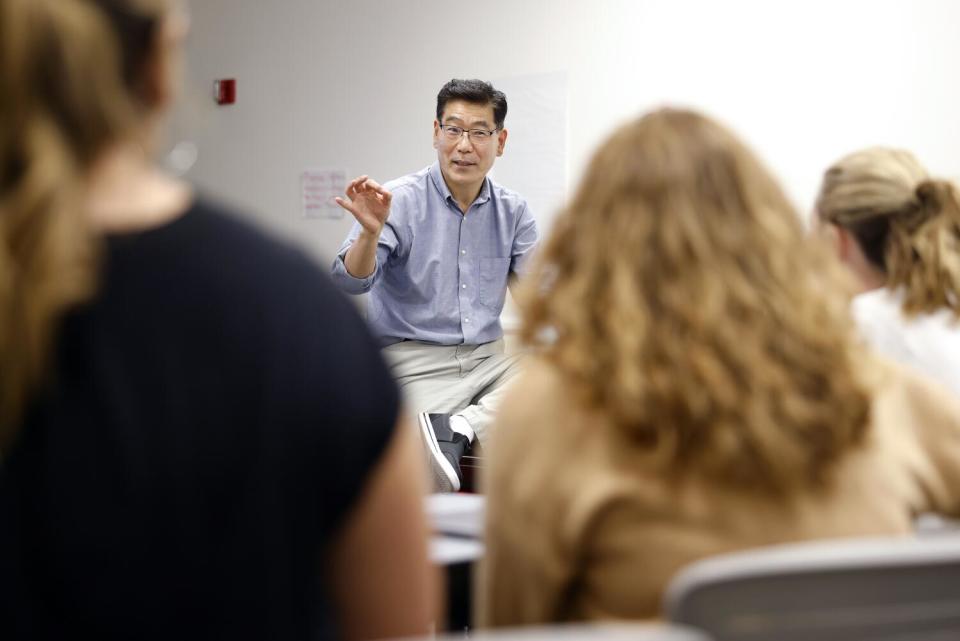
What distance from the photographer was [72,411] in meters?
0.77

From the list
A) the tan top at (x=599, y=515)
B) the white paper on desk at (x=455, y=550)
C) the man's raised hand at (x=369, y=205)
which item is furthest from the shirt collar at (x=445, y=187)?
the tan top at (x=599, y=515)

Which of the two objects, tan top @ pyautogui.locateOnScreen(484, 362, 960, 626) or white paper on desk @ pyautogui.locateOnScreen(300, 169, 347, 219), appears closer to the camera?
tan top @ pyautogui.locateOnScreen(484, 362, 960, 626)

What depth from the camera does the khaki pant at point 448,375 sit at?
139 inches

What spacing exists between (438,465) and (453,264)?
0.85m

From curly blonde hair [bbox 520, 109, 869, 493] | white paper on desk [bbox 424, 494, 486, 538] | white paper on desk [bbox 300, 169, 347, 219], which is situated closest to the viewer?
curly blonde hair [bbox 520, 109, 869, 493]

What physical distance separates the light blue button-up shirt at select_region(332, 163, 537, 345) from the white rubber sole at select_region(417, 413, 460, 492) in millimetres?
492

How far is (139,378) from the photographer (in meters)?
0.77

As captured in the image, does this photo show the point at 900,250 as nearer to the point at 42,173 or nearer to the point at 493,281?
the point at 42,173

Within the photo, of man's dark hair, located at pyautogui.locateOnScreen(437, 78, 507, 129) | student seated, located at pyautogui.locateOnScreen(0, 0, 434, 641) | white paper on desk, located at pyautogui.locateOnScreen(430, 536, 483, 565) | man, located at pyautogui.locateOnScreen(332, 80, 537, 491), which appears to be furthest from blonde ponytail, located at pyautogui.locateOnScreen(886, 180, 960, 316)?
man's dark hair, located at pyautogui.locateOnScreen(437, 78, 507, 129)

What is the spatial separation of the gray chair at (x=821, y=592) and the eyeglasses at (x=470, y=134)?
2.93 meters

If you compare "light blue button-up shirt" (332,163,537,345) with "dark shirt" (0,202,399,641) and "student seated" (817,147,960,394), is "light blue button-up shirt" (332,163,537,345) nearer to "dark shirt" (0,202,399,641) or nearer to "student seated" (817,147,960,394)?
"student seated" (817,147,960,394)

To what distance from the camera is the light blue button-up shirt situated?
3.62 m

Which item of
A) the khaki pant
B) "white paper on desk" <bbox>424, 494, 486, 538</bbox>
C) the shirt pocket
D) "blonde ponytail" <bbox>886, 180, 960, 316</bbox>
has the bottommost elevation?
the khaki pant

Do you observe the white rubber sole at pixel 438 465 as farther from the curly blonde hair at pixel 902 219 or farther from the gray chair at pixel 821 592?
the gray chair at pixel 821 592
